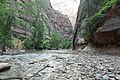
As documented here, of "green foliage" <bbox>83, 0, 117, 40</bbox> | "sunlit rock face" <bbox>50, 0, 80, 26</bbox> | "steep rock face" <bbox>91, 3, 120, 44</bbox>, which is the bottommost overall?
"steep rock face" <bbox>91, 3, 120, 44</bbox>

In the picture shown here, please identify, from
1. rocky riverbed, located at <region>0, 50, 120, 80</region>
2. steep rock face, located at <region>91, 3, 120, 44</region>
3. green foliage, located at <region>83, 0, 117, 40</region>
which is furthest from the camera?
green foliage, located at <region>83, 0, 117, 40</region>

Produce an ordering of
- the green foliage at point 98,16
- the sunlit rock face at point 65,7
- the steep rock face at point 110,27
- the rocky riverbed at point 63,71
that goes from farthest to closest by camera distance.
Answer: the sunlit rock face at point 65,7, the green foliage at point 98,16, the steep rock face at point 110,27, the rocky riverbed at point 63,71

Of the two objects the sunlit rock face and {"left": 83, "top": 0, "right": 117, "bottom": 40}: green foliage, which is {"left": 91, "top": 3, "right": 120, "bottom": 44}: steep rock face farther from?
the sunlit rock face

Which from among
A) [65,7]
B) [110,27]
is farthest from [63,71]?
[65,7]

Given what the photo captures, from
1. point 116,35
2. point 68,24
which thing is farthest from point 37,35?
point 68,24

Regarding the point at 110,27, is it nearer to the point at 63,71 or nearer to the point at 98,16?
the point at 98,16

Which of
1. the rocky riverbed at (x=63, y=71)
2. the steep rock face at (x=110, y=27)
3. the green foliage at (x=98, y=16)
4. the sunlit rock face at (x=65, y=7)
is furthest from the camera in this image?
the sunlit rock face at (x=65, y=7)

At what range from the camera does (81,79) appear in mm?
4039

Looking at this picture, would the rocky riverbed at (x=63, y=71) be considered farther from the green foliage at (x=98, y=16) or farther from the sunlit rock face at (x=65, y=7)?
the sunlit rock face at (x=65, y=7)

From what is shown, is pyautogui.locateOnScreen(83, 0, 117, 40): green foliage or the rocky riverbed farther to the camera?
pyautogui.locateOnScreen(83, 0, 117, 40): green foliage

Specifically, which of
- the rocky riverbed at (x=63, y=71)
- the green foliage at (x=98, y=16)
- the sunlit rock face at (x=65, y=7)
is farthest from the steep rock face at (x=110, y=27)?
the sunlit rock face at (x=65, y=7)

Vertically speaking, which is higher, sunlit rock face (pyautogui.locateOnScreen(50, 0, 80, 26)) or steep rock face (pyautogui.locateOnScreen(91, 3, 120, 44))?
sunlit rock face (pyautogui.locateOnScreen(50, 0, 80, 26))

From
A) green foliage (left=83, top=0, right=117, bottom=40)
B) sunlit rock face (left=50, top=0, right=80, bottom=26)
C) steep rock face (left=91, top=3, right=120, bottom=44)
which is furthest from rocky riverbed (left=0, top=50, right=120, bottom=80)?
sunlit rock face (left=50, top=0, right=80, bottom=26)

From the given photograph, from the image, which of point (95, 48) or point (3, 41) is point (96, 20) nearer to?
point (95, 48)
